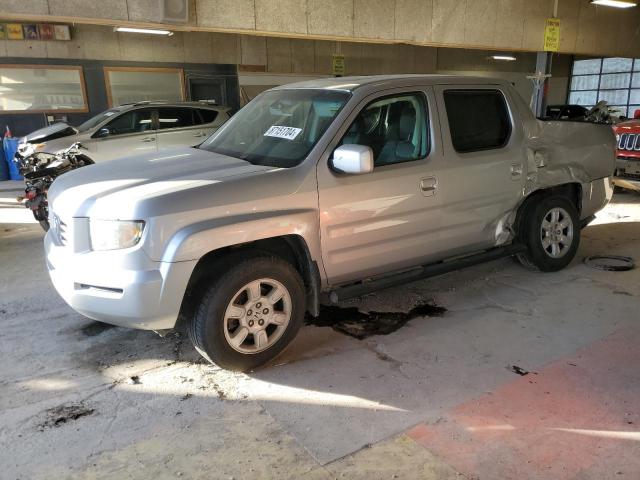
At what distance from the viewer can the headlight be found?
9.55ft

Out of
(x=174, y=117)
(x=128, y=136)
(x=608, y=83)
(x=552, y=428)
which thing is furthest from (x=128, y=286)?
(x=608, y=83)

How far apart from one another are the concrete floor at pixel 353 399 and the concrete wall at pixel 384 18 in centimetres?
488

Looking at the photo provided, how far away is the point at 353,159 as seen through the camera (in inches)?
129

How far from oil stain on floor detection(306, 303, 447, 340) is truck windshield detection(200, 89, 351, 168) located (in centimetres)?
140

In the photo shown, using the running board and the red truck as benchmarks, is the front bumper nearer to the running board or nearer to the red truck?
the running board

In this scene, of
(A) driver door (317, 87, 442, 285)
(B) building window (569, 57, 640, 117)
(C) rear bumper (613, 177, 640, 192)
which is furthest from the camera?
(B) building window (569, 57, 640, 117)

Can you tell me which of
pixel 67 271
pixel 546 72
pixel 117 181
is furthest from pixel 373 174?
pixel 546 72

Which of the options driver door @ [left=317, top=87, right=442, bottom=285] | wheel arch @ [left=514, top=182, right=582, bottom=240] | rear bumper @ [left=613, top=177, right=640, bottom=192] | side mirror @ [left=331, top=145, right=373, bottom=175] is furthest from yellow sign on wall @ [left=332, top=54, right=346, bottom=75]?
side mirror @ [left=331, top=145, right=373, bottom=175]

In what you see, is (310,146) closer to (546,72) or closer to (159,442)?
(159,442)

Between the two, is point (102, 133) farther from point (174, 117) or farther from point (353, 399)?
point (353, 399)

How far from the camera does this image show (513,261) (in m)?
5.43

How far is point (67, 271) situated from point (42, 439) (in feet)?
3.22

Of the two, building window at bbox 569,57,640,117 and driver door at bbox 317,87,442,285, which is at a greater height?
building window at bbox 569,57,640,117

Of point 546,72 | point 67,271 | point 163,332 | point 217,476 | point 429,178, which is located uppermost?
point 546,72
